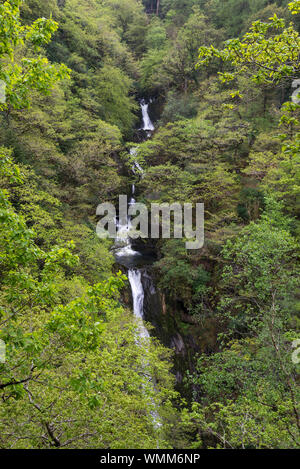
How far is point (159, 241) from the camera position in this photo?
18750 mm

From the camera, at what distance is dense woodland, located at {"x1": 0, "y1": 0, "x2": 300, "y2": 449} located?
155 inches

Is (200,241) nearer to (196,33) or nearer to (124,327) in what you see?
(124,327)

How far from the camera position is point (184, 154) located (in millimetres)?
18016

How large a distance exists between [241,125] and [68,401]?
730 inches

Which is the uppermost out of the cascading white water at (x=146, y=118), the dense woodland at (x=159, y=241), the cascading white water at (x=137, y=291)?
the cascading white water at (x=146, y=118)

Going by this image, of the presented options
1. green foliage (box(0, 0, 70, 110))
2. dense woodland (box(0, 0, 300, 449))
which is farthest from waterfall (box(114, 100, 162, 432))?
green foliage (box(0, 0, 70, 110))

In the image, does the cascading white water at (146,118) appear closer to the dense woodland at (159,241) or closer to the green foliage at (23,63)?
the dense woodland at (159,241)

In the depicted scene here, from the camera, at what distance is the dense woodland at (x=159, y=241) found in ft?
12.9

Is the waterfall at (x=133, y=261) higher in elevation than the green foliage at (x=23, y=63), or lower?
lower

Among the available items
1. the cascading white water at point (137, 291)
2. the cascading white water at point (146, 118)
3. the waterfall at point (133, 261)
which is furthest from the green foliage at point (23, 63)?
the cascading white water at point (146, 118)

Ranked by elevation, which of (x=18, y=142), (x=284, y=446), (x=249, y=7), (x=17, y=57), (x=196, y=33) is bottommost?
(x=284, y=446)

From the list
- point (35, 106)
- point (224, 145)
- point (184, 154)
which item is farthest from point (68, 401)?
point (224, 145)

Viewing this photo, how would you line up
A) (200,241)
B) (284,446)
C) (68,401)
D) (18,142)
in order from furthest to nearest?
(200,241)
(18,142)
(68,401)
(284,446)

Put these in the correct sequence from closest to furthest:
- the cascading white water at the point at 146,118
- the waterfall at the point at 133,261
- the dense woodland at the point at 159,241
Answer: the dense woodland at the point at 159,241, the waterfall at the point at 133,261, the cascading white water at the point at 146,118
